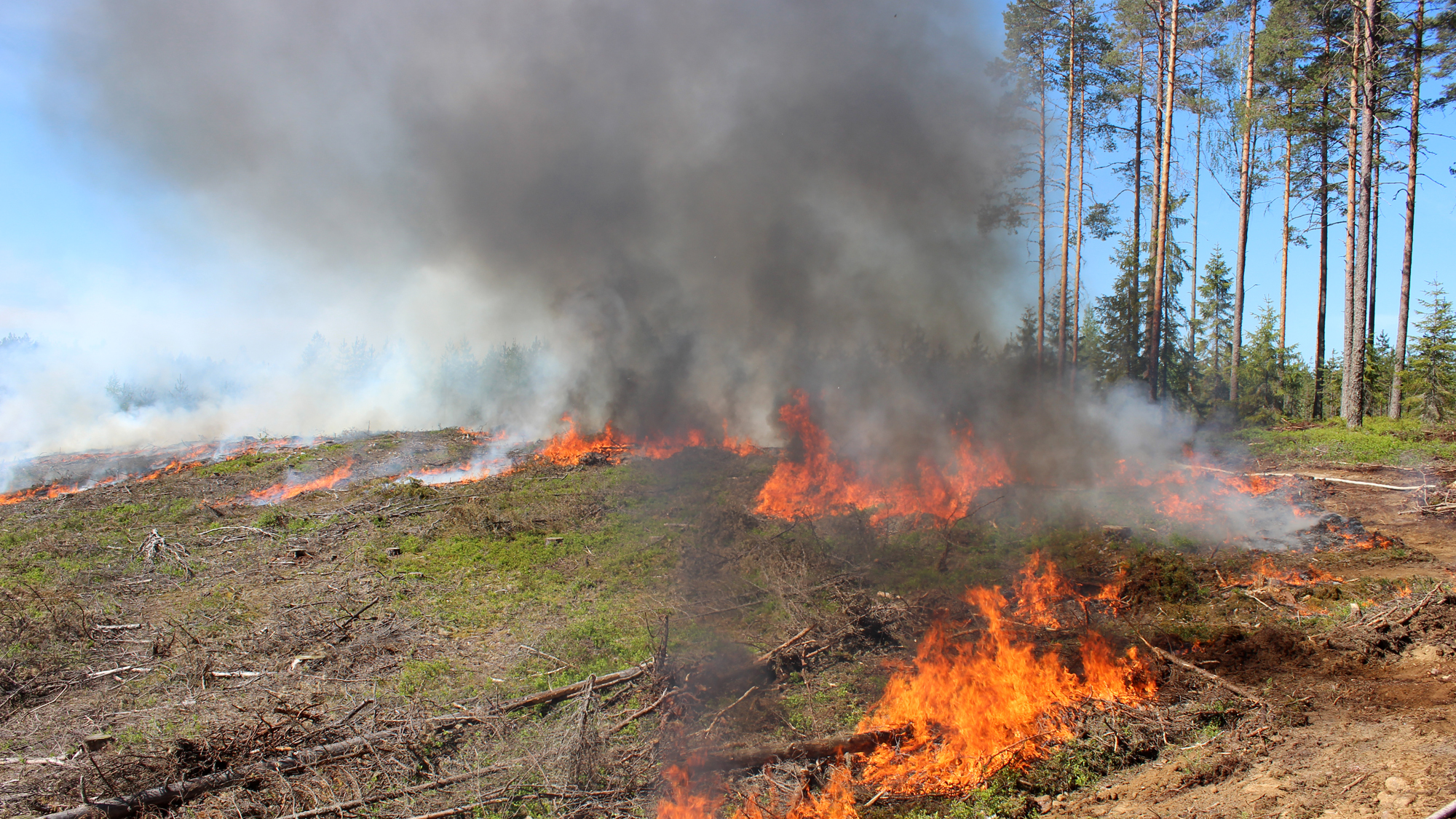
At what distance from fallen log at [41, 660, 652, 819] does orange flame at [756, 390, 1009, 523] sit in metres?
7.09

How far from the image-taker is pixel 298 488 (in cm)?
1677

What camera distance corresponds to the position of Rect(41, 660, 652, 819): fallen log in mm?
4633

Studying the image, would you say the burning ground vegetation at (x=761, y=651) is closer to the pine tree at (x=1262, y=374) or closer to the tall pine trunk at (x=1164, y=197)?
the tall pine trunk at (x=1164, y=197)

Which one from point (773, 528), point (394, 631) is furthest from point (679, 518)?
point (394, 631)

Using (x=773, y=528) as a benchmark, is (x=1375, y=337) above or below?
above

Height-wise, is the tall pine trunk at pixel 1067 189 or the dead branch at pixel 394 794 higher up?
the tall pine trunk at pixel 1067 189

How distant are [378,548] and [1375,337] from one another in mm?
33120

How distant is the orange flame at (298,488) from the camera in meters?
15.8

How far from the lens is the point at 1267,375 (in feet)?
98.5

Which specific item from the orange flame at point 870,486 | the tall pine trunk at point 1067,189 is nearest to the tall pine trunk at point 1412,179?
the tall pine trunk at point 1067,189

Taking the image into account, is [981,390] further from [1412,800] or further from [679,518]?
[1412,800]

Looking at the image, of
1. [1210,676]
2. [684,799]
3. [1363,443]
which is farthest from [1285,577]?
[1363,443]

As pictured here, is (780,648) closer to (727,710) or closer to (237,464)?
(727,710)

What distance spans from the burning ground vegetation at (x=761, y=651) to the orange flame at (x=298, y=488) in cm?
166
